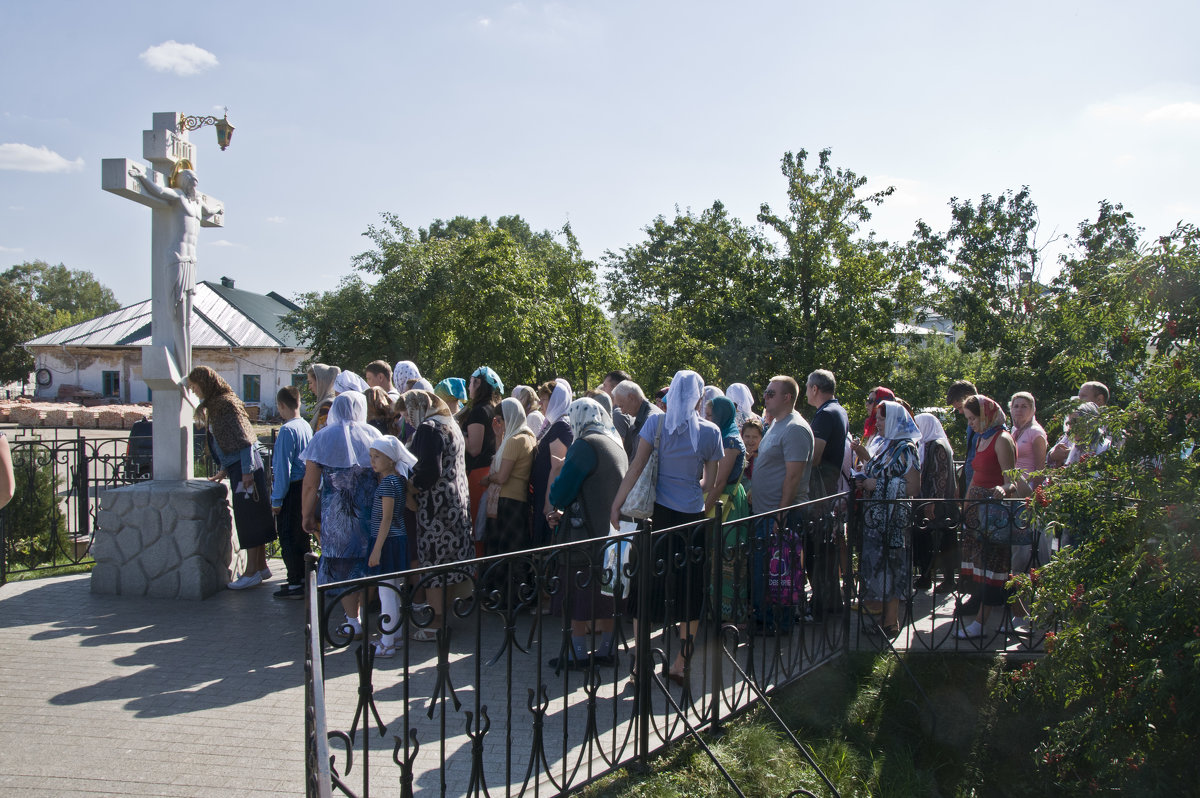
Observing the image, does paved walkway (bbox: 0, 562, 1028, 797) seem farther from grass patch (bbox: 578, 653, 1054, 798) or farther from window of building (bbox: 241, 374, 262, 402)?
window of building (bbox: 241, 374, 262, 402)

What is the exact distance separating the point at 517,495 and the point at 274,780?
8.67 feet

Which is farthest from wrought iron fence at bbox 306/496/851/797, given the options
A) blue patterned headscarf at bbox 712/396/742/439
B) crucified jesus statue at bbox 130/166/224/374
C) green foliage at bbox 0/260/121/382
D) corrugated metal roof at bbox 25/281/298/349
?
green foliage at bbox 0/260/121/382

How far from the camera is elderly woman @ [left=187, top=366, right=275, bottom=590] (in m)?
6.26

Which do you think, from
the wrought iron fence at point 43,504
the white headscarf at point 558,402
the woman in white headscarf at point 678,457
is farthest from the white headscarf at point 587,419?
the wrought iron fence at point 43,504

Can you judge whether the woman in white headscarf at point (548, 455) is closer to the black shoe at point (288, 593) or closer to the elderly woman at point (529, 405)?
the elderly woman at point (529, 405)

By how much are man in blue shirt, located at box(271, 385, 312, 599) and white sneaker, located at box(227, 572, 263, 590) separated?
30cm

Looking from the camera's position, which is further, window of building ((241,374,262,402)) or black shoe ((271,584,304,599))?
window of building ((241,374,262,402))

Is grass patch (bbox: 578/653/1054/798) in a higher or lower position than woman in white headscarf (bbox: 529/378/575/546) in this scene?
lower

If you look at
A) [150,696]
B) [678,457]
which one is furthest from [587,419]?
[150,696]

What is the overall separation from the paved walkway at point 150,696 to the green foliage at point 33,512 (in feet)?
5.51

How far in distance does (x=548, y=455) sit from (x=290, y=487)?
208 cm

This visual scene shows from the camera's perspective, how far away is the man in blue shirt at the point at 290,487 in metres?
6.14

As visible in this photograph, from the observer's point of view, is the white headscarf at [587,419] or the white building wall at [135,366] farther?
the white building wall at [135,366]

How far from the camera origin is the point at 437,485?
16.8 ft
